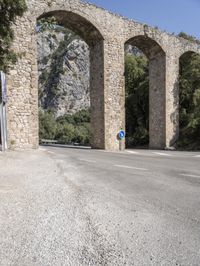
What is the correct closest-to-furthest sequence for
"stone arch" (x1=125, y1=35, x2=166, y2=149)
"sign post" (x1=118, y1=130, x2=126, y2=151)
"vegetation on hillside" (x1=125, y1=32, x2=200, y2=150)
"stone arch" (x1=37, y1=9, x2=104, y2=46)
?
1. "stone arch" (x1=37, y1=9, x2=104, y2=46)
2. "sign post" (x1=118, y1=130, x2=126, y2=151)
3. "vegetation on hillside" (x1=125, y1=32, x2=200, y2=150)
4. "stone arch" (x1=125, y1=35, x2=166, y2=149)

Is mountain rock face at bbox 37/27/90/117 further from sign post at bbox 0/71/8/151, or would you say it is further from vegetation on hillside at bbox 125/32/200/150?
sign post at bbox 0/71/8/151

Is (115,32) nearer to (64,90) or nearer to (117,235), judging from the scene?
(117,235)

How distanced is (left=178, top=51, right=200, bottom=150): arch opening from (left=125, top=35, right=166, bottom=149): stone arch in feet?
5.78

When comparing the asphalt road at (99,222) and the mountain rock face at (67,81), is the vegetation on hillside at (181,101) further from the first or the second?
the mountain rock face at (67,81)

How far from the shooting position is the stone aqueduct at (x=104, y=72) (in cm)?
1569

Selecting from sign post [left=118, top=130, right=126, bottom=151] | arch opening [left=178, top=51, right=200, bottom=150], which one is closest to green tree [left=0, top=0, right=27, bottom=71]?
sign post [left=118, top=130, right=126, bottom=151]

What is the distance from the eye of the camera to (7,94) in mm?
15250

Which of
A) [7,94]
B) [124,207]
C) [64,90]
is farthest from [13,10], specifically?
[64,90]

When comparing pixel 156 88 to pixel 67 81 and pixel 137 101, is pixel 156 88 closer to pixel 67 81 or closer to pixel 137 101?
pixel 137 101

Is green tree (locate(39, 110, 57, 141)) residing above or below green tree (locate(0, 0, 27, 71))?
below

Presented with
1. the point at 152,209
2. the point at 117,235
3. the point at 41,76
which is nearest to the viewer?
the point at 117,235

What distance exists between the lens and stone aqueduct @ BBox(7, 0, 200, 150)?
1569 cm

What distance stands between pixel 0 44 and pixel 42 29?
1551 mm

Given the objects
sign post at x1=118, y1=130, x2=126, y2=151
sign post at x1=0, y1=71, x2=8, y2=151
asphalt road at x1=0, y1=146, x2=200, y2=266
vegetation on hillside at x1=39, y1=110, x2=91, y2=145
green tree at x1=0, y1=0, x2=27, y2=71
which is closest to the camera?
asphalt road at x1=0, y1=146, x2=200, y2=266
